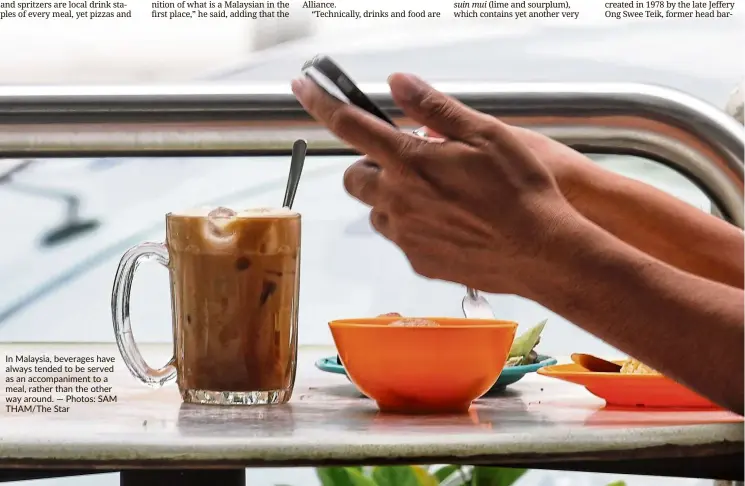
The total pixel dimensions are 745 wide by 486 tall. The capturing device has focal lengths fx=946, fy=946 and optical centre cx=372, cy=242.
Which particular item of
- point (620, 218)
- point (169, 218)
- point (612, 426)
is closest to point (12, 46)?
point (169, 218)

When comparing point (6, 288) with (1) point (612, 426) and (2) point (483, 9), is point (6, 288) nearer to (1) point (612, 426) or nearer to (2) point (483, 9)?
(2) point (483, 9)

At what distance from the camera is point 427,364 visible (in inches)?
18.4

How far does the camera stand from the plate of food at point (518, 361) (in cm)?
54

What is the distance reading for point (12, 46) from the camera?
1137 millimetres

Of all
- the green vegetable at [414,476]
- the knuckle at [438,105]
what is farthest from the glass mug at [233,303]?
the green vegetable at [414,476]

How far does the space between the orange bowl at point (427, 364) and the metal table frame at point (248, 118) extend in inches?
6.7

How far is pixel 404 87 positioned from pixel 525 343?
0.21 meters

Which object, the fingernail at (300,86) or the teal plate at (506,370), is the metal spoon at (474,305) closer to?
the teal plate at (506,370)

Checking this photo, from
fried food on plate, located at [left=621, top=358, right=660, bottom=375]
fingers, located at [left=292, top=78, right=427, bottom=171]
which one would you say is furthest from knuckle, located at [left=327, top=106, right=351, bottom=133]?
fried food on plate, located at [left=621, top=358, right=660, bottom=375]

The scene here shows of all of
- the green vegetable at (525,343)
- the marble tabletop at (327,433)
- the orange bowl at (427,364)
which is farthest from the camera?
the green vegetable at (525,343)

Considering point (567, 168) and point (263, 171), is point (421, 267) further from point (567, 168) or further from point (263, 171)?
point (263, 171)

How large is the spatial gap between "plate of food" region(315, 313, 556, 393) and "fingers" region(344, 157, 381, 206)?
0.08m

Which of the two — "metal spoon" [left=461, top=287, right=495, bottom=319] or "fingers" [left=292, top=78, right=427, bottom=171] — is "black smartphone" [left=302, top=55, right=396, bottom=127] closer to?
"fingers" [left=292, top=78, right=427, bottom=171]

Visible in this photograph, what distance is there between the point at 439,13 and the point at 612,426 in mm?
410
